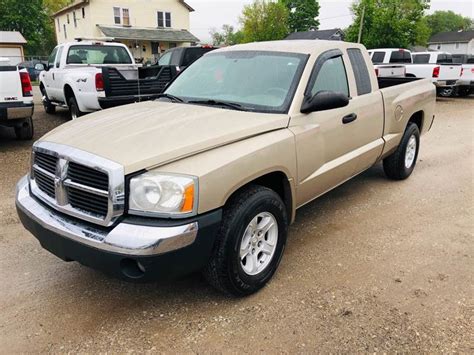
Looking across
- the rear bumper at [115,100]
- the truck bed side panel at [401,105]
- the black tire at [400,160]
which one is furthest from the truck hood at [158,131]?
the rear bumper at [115,100]

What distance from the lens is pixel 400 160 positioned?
18.1ft

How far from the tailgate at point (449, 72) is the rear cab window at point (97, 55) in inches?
437

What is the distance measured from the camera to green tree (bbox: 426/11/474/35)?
101375 mm

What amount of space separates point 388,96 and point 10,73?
6.11 meters

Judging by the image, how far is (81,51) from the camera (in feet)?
32.5

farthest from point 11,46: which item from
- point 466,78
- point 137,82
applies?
point 137,82

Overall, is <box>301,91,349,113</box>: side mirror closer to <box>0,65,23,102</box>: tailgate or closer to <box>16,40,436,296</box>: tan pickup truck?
<box>16,40,436,296</box>: tan pickup truck

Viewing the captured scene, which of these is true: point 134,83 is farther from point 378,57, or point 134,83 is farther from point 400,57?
point 400,57

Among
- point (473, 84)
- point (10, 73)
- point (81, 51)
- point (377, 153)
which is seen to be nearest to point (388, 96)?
point (377, 153)

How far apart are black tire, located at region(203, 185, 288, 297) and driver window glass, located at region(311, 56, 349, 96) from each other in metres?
1.18

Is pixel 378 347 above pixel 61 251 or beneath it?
beneath

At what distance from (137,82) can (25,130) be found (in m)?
3.00

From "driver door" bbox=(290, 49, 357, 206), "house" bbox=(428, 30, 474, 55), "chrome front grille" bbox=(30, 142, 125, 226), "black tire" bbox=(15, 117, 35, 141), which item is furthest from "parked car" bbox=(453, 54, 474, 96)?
"house" bbox=(428, 30, 474, 55)

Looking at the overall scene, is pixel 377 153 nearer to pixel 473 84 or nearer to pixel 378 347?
pixel 378 347
